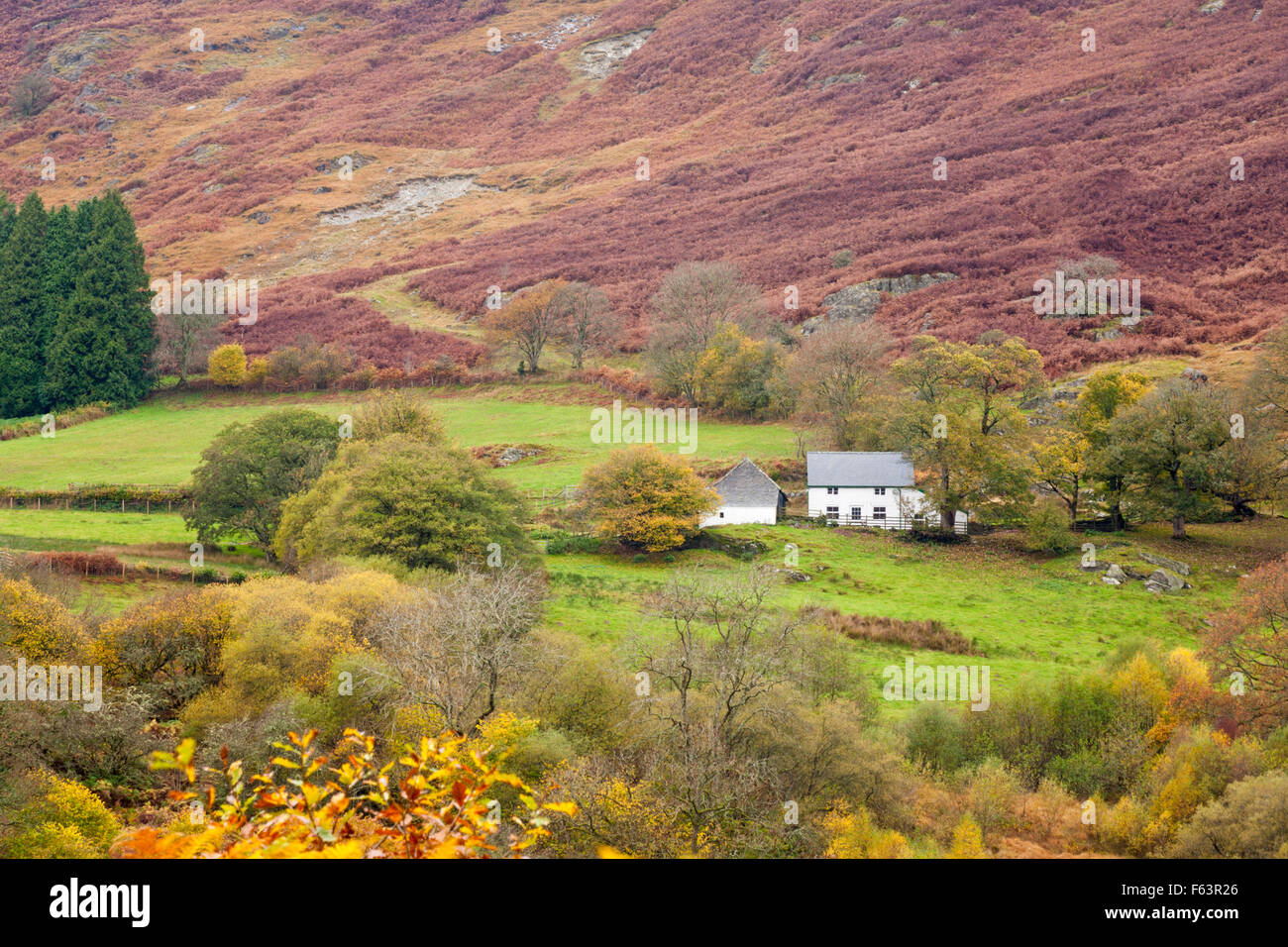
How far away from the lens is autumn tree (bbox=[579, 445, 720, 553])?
147ft

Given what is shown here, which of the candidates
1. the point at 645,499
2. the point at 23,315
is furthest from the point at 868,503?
the point at 23,315

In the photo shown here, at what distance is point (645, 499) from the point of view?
45.7 m

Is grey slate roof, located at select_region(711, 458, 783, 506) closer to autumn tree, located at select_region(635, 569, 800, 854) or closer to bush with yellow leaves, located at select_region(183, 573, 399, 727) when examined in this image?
autumn tree, located at select_region(635, 569, 800, 854)

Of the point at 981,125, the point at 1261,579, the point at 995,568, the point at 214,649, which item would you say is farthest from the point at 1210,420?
the point at 981,125

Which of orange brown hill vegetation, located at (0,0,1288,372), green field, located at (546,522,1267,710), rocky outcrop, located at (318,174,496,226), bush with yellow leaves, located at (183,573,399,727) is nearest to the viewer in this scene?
bush with yellow leaves, located at (183,573,399,727)

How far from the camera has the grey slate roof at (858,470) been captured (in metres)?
50.2

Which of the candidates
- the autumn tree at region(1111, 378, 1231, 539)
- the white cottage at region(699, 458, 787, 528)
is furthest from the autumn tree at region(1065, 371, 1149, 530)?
the white cottage at region(699, 458, 787, 528)

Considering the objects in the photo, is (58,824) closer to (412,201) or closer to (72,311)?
(72,311)

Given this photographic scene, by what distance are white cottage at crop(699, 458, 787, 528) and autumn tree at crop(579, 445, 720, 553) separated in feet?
8.16

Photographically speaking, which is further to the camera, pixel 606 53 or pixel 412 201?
pixel 606 53

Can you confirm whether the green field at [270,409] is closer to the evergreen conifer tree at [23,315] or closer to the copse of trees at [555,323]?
the copse of trees at [555,323]

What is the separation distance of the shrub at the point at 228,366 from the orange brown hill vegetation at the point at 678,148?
689 cm

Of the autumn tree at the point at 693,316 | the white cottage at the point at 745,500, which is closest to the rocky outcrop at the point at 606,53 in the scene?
the autumn tree at the point at 693,316

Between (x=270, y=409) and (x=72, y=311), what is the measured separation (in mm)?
26932
